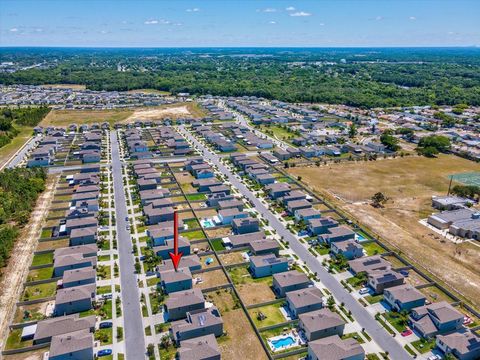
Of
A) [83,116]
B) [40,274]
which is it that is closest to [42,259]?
[40,274]

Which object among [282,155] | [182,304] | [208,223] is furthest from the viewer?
[282,155]

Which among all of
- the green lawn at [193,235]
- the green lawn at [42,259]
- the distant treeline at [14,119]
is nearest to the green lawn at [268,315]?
the green lawn at [193,235]

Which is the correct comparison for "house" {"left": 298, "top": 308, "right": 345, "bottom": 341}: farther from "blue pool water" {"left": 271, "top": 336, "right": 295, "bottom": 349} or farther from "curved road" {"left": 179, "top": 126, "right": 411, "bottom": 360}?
"curved road" {"left": 179, "top": 126, "right": 411, "bottom": 360}

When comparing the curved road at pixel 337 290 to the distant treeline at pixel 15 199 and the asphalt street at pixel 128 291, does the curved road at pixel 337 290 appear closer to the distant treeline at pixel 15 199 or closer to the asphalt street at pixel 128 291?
the asphalt street at pixel 128 291

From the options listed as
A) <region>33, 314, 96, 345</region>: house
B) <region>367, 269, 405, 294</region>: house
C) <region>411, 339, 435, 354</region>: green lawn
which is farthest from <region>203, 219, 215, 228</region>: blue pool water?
<region>411, 339, 435, 354</region>: green lawn

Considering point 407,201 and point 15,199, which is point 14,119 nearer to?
point 15,199

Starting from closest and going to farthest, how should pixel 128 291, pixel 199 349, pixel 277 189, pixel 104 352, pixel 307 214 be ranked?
pixel 199 349
pixel 104 352
pixel 128 291
pixel 307 214
pixel 277 189
